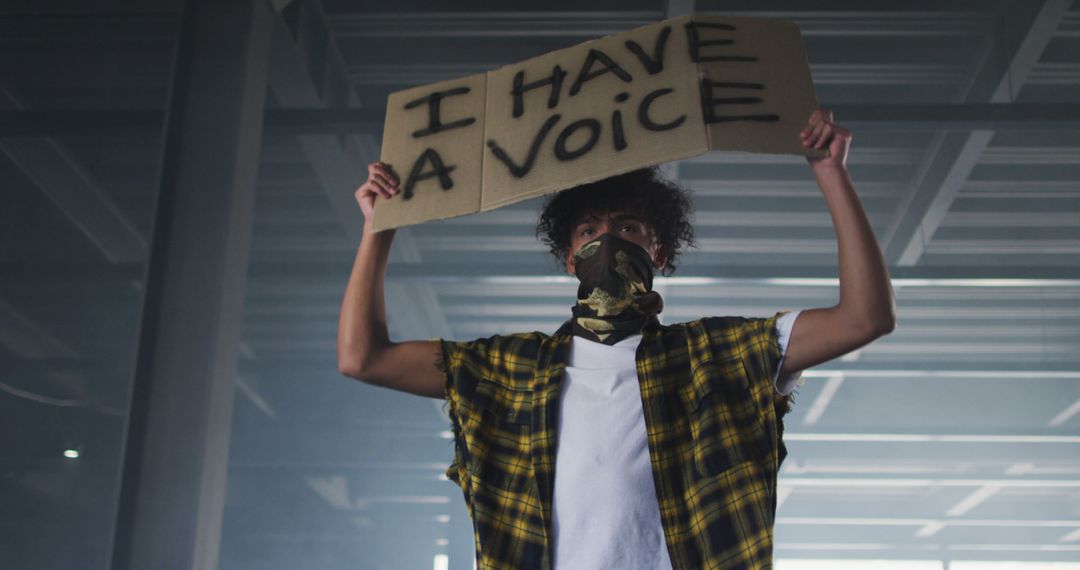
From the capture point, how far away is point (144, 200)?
11.6ft

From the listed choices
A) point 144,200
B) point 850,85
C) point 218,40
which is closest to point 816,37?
point 850,85

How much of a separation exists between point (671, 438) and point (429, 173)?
0.45m

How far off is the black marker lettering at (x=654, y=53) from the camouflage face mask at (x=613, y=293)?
21cm

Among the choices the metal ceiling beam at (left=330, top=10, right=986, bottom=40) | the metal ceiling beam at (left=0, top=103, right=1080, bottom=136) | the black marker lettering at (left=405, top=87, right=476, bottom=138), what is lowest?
the black marker lettering at (left=405, top=87, right=476, bottom=138)

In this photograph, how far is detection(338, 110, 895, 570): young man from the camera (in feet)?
3.97

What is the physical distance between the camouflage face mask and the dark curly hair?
8 cm

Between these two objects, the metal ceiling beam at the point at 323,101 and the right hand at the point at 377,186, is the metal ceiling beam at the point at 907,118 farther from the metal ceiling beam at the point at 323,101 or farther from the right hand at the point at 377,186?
the right hand at the point at 377,186

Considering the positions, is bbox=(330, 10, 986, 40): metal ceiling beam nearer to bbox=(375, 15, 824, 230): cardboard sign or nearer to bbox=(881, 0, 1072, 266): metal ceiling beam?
bbox=(881, 0, 1072, 266): metal ceiling beam

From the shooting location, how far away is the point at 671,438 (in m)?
1.25

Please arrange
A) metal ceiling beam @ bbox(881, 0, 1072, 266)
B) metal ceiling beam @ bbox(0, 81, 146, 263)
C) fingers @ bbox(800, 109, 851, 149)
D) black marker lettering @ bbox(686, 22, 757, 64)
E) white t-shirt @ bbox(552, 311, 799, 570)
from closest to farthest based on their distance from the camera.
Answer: white t-shirt @ bbox(552, 311, 799, 570) → fingers @ bbox(800, 109, 851, 149) → black marker lettering @ bbox(686, 22, 757, 64) → metal ceiling beam @ bbox(0, 81, 146, 263) → metal ceiling beam @ bbox(881, 0, 1072, 266)

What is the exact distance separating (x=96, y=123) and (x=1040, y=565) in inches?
183

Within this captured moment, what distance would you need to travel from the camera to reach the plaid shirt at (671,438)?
3.95 feet

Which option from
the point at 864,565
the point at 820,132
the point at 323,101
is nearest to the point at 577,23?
the point at 323,101

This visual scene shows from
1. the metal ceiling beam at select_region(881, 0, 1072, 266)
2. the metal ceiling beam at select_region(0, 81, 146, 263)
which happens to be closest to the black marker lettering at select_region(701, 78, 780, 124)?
the metal ceiling beam at select_region(0, 81, 146, 263)
